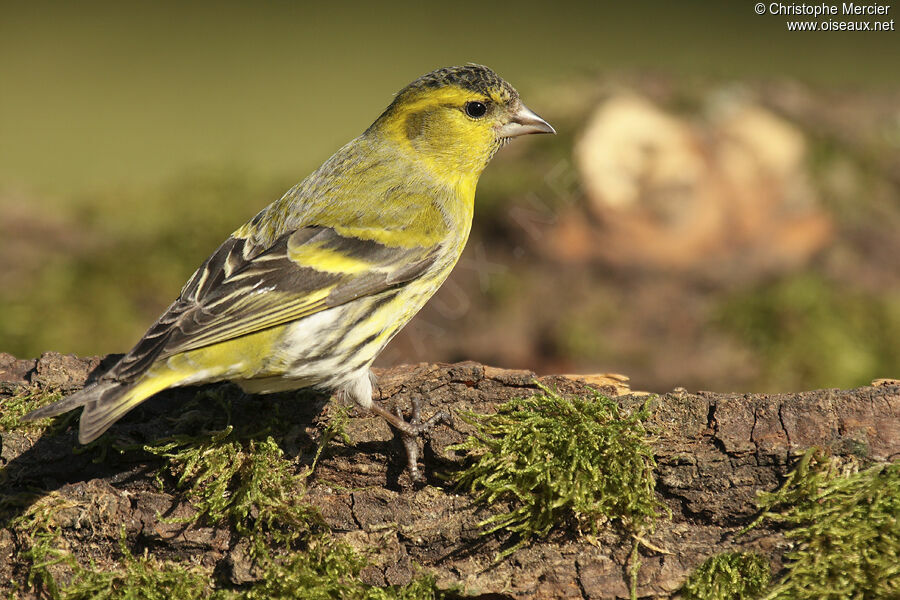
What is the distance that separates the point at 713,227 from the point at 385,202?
2912mm

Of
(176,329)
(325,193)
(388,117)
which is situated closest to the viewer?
(176,329)

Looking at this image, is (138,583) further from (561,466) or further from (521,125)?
(521,125)

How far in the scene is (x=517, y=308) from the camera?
5.90 meters

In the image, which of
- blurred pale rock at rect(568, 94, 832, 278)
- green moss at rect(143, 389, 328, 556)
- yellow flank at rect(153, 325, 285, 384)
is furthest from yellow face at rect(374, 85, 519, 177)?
green moss at rect(143, 389, 328, 556)

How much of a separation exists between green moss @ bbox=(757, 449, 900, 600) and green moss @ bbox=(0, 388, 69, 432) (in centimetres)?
270

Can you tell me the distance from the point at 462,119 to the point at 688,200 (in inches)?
87.7

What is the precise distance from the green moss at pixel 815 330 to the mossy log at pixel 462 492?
2813mm

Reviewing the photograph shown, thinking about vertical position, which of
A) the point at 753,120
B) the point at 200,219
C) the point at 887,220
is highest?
the point at 753,120

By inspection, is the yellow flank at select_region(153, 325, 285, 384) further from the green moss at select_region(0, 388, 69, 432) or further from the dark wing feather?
the green moss at select_region(0, 388, 69, 432)

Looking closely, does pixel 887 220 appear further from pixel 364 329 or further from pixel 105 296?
pixel 105 296

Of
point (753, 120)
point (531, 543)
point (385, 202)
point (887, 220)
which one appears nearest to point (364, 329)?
point (385, 202)

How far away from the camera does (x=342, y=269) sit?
3.58 m

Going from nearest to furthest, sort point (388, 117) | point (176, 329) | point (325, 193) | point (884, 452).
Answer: point (884, 452) → point (176, 329) → point (325, 193) → point (388, 117)

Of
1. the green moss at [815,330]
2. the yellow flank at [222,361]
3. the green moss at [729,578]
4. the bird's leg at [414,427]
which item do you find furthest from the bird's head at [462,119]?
the green moss at [729,578]
